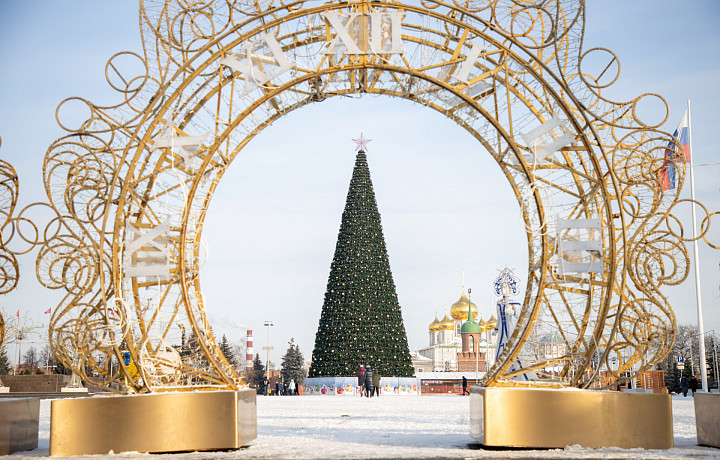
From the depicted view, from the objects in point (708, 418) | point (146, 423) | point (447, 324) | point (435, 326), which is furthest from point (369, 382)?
point (435, 326)

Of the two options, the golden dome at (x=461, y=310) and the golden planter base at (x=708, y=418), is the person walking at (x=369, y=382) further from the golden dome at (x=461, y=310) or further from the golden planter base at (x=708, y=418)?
the golden dome at (x=461, y=310)

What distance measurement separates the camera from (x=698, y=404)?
9.63 metres

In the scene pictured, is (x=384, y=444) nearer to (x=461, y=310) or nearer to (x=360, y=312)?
(x=360, y=312)

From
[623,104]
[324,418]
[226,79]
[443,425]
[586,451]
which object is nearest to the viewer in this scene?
[586,451]

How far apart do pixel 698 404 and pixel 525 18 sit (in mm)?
5464

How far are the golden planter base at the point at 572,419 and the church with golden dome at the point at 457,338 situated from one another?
5806cm

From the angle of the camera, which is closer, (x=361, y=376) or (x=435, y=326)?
(x=361, y=376)

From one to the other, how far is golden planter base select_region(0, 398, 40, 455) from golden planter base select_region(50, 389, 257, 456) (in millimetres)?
828

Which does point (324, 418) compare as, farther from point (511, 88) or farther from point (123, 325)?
point (511, 88)

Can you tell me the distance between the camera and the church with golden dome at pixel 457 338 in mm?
69775

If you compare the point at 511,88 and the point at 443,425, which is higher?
the point at 511,88

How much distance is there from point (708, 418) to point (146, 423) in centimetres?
673

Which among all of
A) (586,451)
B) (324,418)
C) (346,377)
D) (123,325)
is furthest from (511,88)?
(346,377)

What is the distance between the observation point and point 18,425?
9273 millimetres
